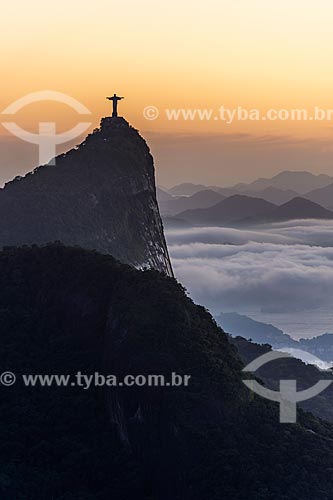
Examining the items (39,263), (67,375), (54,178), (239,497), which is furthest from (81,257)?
(54,178)

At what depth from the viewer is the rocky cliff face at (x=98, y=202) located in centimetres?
12538

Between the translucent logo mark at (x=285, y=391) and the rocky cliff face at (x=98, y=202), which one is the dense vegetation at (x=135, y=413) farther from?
the rocky cliff face at (x=98, y=202)

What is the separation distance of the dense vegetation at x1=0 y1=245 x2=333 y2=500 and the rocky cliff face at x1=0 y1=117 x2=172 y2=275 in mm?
50482

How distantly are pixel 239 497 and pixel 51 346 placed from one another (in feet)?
57.0

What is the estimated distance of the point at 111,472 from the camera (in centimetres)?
6128

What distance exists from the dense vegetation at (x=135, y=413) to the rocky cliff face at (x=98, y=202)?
50482 millimetres

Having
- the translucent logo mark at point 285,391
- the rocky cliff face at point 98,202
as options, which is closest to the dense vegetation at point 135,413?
the translucent logo mark at point 285,391

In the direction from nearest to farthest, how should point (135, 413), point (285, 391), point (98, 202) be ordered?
point (135, 413)
point (285, 391)
point (98, 202)

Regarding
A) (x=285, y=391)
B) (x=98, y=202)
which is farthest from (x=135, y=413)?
(x=98, y=202)

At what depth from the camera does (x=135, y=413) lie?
62.6m

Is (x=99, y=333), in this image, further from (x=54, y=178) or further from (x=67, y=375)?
(x=54, y=178)

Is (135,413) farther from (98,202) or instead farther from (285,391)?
(98,202)

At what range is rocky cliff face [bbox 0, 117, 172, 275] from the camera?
411ft

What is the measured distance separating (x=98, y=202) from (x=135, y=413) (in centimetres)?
7339
